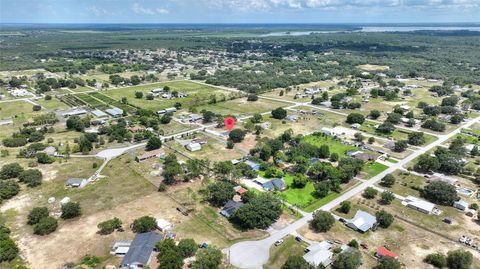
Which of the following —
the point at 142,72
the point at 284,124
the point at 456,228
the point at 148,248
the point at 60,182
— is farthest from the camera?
the point at 142,72

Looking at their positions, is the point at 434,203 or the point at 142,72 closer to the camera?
the point at 434,203

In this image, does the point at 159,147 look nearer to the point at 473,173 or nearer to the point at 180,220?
the point at 180,220

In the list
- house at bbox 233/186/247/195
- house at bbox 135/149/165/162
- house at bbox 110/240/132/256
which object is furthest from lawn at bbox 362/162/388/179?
house at bbox 110/240/132/256

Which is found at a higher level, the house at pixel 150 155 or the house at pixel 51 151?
the house at pixel 51 151

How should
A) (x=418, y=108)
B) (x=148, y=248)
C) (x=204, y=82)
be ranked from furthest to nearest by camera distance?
(x=204, y=82) < (x=418, y=108) < (x=148, y=248)

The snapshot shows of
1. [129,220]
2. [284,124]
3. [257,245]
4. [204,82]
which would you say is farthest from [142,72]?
[257,245]

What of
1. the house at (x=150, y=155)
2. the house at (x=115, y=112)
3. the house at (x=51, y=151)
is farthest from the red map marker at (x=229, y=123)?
the house at (x=51, y=151)

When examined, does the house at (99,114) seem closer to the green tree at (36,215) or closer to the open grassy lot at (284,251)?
the green tree at (36,215)

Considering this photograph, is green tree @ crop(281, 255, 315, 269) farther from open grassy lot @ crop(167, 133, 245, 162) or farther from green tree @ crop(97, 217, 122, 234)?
open grassy lot @ crop(167, 133, 245, 162)
